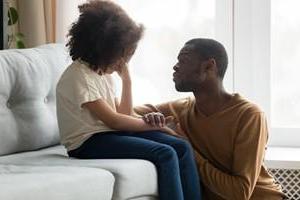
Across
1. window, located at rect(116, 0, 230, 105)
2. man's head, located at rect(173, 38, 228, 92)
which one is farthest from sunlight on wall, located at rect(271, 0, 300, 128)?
man's head, located at rect(173, 38, 228, 92)

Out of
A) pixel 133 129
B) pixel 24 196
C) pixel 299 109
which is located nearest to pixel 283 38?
pixel 299 109

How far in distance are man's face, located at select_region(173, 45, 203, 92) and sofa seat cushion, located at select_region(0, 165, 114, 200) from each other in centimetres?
56

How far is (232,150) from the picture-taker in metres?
2.27

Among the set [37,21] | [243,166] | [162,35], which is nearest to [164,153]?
[243,166]

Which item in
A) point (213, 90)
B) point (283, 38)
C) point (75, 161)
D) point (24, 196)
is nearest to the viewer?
point (24, 196)

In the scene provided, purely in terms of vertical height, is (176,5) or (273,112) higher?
(176,5)

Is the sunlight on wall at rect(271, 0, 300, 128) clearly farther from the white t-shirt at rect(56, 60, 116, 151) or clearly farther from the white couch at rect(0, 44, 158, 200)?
the white t-shirt at rect(56, 60, 116, 151)

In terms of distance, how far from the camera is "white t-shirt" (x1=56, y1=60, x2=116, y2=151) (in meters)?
2.17

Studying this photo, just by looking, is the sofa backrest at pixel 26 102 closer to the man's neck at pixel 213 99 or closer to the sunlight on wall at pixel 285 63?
the man's neck at pixel 213 99

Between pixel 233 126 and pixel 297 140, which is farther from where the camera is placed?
pixel 297 140

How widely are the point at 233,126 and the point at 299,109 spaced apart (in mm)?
865

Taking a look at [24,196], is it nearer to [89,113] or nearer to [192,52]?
[89,113]

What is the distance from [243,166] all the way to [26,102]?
84cm

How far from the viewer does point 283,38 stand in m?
3.01
